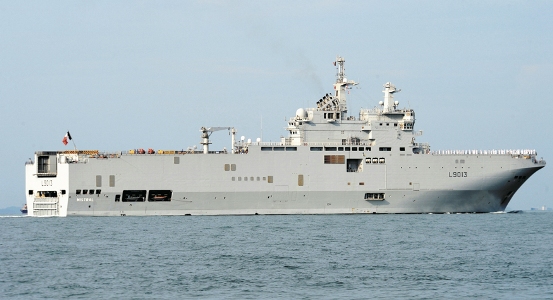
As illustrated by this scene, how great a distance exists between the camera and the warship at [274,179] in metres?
44.1

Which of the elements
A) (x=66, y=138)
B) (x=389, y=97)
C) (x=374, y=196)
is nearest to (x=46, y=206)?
(x=66, y=138)

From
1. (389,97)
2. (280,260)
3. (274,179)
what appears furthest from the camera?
(389,97)

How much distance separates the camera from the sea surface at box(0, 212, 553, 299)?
2033cm

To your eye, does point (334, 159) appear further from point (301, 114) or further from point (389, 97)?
point (389, 97)

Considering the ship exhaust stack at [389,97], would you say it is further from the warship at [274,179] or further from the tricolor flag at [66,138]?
the tricolor flag at [66,138]

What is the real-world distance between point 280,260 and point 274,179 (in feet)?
62.2

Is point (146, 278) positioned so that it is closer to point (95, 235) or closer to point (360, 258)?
point (360, 258)

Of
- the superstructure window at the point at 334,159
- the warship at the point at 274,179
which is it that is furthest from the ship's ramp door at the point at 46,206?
the superstructure window at the point at 334,159

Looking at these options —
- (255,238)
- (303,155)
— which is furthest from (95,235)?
(303,155)

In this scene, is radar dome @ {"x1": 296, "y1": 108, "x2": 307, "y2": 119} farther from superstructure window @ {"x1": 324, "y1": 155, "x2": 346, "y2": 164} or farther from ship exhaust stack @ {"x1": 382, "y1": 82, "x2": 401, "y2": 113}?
ship exhaust stack @ {"x1": 382, "y1": 82, "x2": 401, "y2": 113}

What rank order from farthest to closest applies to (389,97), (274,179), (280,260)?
1. (389,97)
2. (274,179)
3. (280,260)

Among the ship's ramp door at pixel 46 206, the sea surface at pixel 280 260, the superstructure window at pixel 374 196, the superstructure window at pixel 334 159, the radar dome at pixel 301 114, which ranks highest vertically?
the radar dome at pixel 301 114

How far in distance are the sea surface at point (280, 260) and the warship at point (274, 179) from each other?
Answer: 4.97 meters

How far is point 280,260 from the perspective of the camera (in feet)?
83.1
